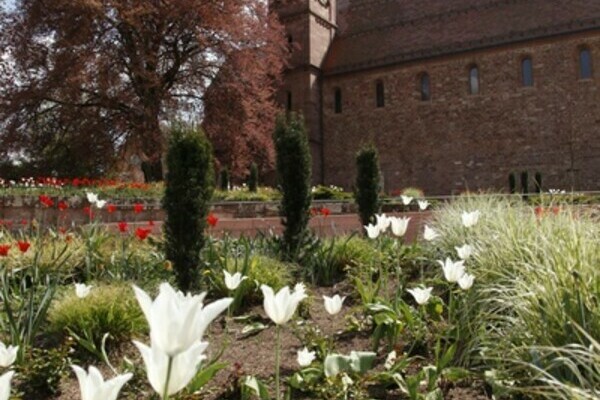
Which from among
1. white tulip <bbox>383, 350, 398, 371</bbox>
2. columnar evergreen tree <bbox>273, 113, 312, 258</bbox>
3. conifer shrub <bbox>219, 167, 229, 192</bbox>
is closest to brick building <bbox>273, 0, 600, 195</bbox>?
conifer shrub <bbox>219, 167, 229, 192</bbox>

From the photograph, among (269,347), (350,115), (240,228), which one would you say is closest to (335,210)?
(240,228)

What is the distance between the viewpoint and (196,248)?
4.80m

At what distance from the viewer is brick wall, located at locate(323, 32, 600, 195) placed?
21859mm

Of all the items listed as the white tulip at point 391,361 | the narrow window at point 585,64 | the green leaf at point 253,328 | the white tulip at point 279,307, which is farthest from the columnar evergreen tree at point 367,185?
the narrow window at point 585,64

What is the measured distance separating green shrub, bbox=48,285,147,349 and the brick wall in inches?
688

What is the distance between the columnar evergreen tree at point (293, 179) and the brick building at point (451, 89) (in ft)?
55.9

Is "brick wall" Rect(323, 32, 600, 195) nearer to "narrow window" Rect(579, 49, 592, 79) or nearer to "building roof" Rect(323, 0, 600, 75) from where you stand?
"narrow window" Rect(579, 49, 592, 79)

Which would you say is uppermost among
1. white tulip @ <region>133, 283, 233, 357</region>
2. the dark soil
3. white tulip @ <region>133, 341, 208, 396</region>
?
white tulip @ <region>133, 283, 233, 357</region>

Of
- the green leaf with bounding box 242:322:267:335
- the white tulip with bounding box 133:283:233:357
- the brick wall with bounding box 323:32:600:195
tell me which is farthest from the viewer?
the brick wall with bounding box 323:32:600:195

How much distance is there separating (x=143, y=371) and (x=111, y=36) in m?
16.8

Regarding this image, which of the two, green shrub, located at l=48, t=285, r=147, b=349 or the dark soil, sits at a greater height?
green shrub, located at l=48, t=285, r=147, b=349

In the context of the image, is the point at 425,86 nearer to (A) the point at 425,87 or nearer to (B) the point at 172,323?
(A) the point at 425,87

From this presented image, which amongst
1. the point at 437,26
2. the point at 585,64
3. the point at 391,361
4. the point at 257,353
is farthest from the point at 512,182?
the point at 391,361

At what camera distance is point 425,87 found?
25.2 meters
